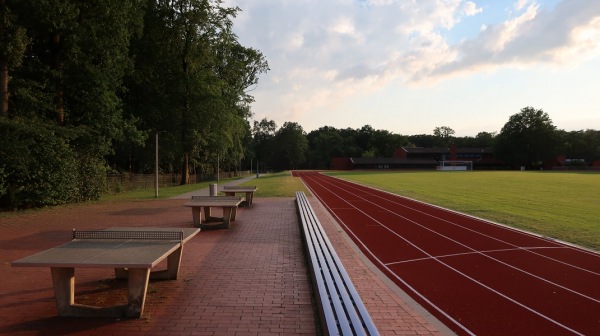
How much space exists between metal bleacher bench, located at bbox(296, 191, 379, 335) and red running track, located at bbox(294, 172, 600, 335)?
106 cm

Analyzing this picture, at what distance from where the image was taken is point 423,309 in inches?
196

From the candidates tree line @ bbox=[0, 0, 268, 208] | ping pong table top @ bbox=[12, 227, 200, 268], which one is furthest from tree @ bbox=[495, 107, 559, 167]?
ping pong table top @ bbox=[12, 227, 200, 268]

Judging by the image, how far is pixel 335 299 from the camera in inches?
176

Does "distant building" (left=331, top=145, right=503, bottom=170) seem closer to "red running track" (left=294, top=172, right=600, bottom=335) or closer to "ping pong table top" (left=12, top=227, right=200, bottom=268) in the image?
"red running track" (left=294, top=172, right=600, bottom=335)

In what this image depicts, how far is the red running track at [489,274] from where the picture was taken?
183 inches

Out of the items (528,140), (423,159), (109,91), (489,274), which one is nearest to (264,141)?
(423,159)

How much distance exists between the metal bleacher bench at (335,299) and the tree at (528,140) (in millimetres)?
96819

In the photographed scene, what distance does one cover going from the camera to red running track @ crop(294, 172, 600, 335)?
4.65m

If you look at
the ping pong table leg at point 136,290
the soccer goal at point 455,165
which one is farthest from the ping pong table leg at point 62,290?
the soccer goal at point 455,165

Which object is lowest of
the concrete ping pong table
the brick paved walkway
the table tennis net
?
the brick paved walkway

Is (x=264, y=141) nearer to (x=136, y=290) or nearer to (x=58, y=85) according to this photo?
(x=58, y=85)

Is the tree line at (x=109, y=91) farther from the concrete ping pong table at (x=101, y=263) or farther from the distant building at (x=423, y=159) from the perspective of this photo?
the distant building at (x=423, y=159)

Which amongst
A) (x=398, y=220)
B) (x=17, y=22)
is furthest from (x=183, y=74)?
(x=398, y=220)

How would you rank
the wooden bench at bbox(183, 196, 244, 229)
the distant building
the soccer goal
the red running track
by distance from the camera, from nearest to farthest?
the red running track, the wooden bench at bbox(183, 196, 244, 229), the soccer goal, the distant building
